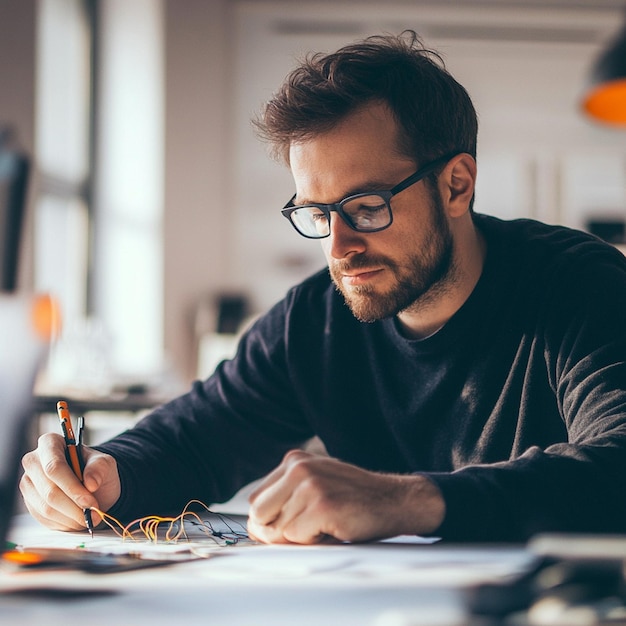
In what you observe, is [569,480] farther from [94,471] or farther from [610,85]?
[610,85]

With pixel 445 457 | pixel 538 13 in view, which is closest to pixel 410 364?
pixel 445 457

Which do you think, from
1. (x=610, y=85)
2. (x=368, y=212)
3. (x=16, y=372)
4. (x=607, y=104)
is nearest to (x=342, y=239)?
(x=368, y=212)

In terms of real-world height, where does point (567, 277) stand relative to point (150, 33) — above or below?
below

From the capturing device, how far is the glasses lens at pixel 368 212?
1271 millimetres

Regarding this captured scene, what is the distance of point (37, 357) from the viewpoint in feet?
2.40

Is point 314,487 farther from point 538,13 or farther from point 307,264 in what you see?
point 538,13

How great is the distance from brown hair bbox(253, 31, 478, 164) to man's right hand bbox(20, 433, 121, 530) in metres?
0.57

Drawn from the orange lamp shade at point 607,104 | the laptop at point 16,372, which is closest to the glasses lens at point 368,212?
the laptop at point 16,372

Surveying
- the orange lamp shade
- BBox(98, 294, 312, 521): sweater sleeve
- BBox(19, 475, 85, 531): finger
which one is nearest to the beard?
BBox(98, 294, 312, 521): sweater sleeve

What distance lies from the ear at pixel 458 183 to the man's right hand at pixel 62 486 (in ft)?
2.20

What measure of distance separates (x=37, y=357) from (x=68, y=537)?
1.17 ft

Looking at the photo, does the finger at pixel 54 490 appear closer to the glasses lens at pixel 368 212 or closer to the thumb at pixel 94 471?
the thumb at pixel 94 471

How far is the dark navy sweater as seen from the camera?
0.93 m

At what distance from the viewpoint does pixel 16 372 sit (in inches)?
28.7
